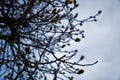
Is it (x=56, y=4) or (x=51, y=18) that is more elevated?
(x=56, y=4)

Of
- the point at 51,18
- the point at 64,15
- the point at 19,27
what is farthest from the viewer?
the point at 19,27

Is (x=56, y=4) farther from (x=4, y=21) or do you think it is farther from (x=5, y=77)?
(x=5, y=77)

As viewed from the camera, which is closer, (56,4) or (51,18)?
(51,18)

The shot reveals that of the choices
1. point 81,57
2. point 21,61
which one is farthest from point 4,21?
point 81,57

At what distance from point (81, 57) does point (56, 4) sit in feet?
5.50

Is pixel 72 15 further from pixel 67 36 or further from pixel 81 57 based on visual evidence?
pixel 81 57

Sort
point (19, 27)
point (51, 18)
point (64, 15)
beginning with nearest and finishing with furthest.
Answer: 1. point (51, 18)
2. point (64, 15)
3. point (19, 27)

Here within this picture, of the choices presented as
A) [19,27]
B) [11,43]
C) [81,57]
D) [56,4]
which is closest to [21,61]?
[11,43]

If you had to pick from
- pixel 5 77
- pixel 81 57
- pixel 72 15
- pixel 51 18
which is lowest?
pixel 5 77

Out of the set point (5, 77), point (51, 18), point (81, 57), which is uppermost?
point (51, 18)

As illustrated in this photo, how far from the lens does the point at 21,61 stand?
6.24 metres

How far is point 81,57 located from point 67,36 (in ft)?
2.96

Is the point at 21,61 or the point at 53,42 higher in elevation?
the point at 53,42

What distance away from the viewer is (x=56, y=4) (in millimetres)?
7039
